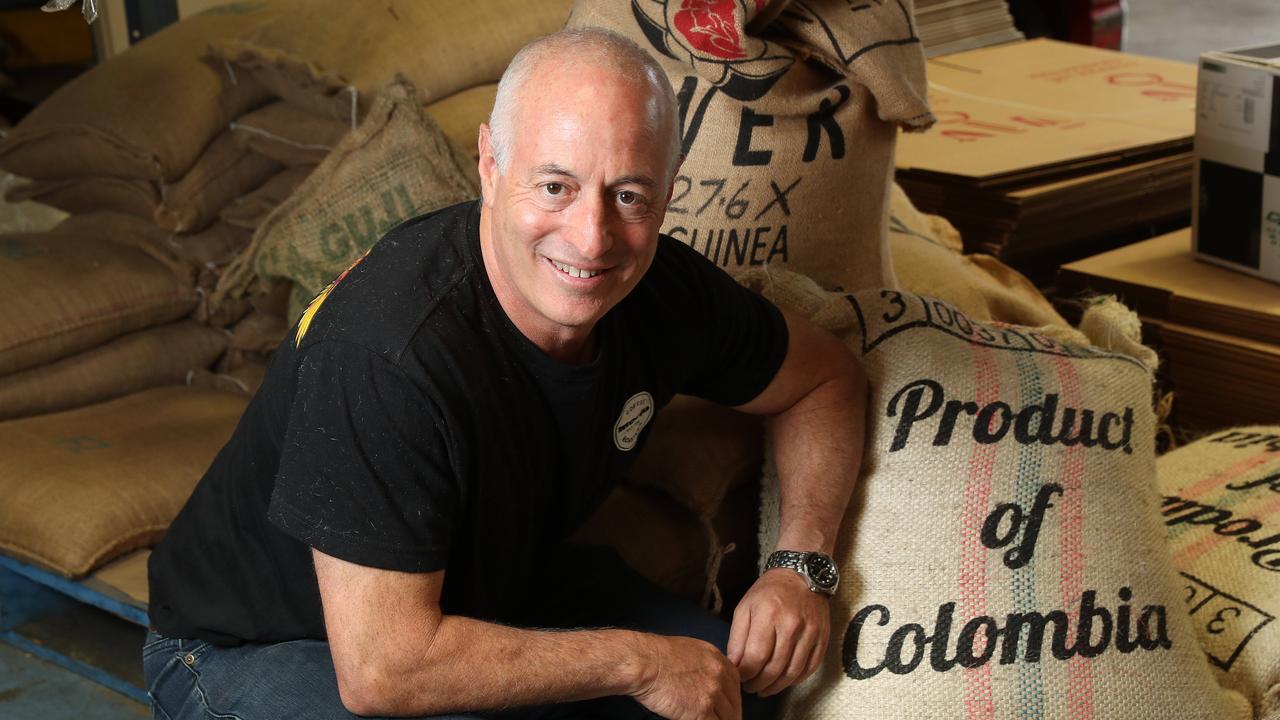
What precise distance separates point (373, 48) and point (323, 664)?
150cm

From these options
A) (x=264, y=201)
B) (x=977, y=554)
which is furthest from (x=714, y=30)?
(x=264, y=201)

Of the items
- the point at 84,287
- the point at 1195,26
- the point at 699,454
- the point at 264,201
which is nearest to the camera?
the point at 699,454

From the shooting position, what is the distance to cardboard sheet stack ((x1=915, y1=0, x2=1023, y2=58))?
14.2ft

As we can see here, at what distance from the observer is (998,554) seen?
173cm

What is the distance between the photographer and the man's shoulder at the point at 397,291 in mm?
1416

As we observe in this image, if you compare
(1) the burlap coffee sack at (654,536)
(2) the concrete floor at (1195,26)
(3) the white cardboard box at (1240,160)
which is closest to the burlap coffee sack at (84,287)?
(1) the burlap coffee sack at (654,536)

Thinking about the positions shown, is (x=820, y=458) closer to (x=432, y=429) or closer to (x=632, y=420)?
(x=632, y=420)

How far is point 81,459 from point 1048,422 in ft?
5.23

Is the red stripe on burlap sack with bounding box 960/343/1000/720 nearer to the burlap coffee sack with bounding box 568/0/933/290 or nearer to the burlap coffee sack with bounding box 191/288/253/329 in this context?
the burlap coffee sack with bounding box 568/0/933/290

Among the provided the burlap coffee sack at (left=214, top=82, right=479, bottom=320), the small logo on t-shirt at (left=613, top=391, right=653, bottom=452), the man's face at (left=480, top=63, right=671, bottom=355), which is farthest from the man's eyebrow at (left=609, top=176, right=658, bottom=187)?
the burlap coffee sack at (left=214, top=82, right=479, bottom=320)

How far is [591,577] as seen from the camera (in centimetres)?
193

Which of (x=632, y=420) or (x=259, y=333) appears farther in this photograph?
(x=259, y=333)

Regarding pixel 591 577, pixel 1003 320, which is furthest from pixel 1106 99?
pixel 591 577

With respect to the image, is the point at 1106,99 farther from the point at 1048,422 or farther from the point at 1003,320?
the point at 1048,422
